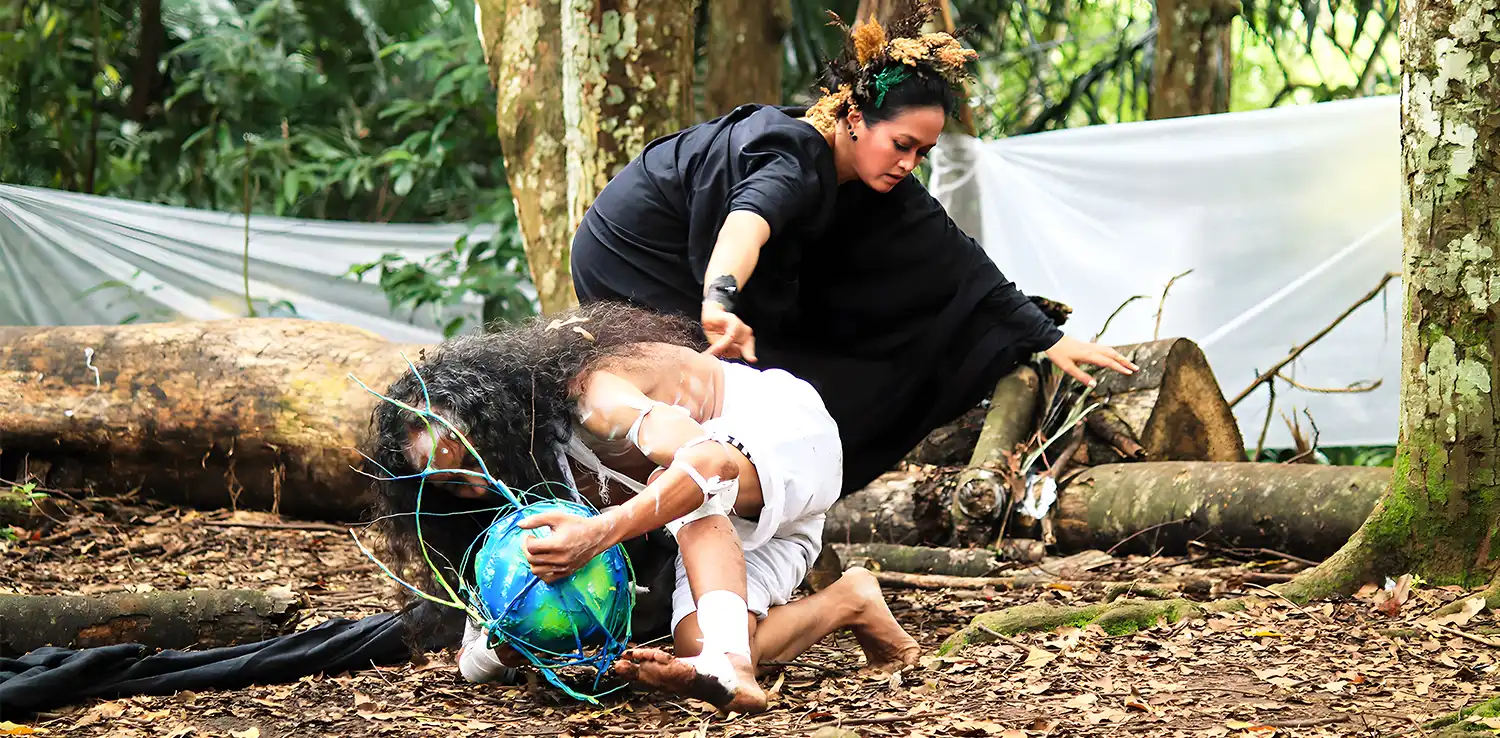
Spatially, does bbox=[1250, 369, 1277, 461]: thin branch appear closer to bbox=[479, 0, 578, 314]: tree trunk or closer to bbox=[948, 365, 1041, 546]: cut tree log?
bbox=[948, 365, 1041, 546]: cut tree log

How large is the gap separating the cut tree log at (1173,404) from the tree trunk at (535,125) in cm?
243

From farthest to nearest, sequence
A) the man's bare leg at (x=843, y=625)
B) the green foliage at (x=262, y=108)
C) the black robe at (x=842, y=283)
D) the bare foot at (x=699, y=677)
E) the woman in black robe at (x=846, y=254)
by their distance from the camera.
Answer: the green foliage at (x=262, y=108) → the black robe at (x=842, y=283) → the woman in black robe at (x=846, y=254) → the man's bare leg at (x=843, y=625) → the bare foot at (x=699, y=677)

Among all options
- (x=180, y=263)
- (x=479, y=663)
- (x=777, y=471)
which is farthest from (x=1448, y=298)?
(x=180, y=263)

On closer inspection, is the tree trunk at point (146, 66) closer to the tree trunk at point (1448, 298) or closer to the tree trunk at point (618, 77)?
the tree trunk at point (618, 77)

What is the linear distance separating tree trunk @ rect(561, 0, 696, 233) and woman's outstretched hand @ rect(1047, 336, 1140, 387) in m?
2.00

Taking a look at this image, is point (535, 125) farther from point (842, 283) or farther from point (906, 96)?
point (906, 96)

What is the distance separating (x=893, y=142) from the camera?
11.3ft

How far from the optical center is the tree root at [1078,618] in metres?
3.19

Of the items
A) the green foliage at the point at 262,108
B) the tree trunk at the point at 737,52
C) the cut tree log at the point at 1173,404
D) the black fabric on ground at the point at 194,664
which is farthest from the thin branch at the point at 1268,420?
the green foliage at the point at 262,108

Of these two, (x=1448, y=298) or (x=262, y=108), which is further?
(x=262, y=108)

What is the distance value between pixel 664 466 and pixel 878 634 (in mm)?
724

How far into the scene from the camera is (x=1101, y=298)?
645 centimetres

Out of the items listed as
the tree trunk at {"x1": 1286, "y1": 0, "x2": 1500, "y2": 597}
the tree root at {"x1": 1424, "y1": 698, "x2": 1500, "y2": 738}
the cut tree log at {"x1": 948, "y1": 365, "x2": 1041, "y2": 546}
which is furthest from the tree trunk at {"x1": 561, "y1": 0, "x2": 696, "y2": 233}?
the tree root at {"x1": 1424, "y1": 698, "x2": 1500, "y2": 738}

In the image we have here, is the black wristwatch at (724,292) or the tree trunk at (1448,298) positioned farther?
the tree trunk at (1448,298)
